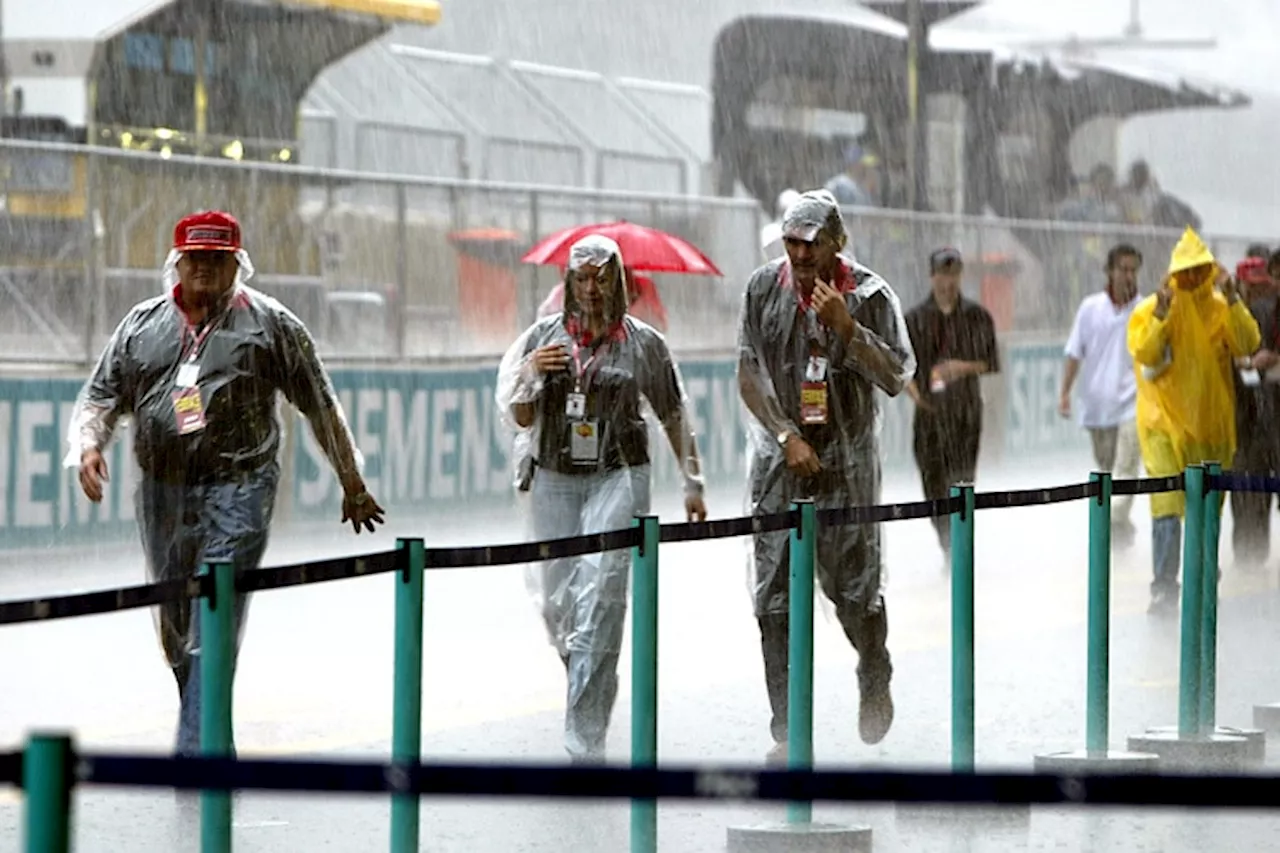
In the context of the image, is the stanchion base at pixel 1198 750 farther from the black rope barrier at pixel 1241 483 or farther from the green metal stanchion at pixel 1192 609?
the black rope barrier at pixel 1241 483

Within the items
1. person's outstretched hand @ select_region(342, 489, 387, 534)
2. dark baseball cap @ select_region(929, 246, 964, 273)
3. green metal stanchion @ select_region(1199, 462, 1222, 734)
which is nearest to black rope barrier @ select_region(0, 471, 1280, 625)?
green metal stanchion @ select_region(1199, 462, 1222, 734)

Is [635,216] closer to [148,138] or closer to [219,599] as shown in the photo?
[148,138]

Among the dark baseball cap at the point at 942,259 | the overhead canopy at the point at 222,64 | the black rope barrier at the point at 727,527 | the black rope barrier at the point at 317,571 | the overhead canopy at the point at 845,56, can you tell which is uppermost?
the overhead canopy at the point at 845,56

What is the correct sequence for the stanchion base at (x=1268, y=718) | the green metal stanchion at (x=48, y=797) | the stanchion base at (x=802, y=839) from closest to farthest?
the green metal stanchion at (x=48, y=797)
the stanchion base at (x=802, y=839)
the stanchion base at (x=1268, y=718)

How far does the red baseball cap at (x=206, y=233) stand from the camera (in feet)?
23.5

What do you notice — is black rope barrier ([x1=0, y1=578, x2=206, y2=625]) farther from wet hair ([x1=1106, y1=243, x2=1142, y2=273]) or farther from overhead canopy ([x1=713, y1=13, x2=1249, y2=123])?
overhead canopy ([x1=713, y1=13, x2=1249, y2=123])

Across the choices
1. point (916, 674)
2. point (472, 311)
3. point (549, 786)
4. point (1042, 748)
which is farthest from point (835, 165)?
point (549, 786)

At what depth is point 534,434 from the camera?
8.30 m

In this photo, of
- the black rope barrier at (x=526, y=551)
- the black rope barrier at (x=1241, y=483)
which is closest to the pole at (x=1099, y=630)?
the black rope barrier at (x=1241, y=483)

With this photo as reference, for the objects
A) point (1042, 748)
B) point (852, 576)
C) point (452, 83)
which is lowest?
point (1042, 748)

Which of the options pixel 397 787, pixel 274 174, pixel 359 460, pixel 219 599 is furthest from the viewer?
pixel 274 174

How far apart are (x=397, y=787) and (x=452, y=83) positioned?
15678 millimetres

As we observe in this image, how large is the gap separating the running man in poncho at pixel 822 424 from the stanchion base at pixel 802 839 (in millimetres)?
1479

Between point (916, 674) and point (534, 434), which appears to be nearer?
point (534, 434)
